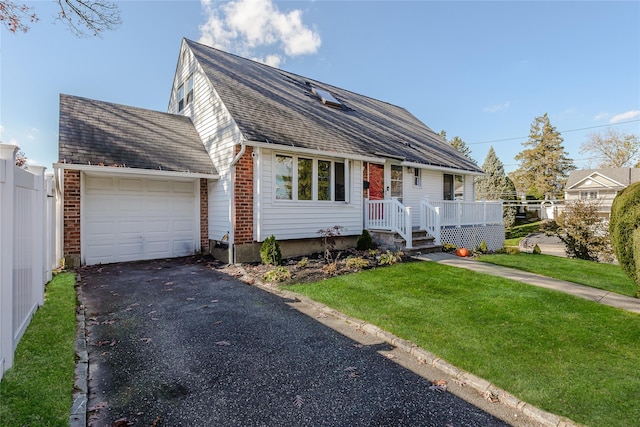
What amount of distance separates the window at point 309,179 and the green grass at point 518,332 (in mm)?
3430

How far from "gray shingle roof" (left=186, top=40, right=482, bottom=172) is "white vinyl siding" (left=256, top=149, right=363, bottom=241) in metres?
0.72

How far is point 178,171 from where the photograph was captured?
8.94 metres

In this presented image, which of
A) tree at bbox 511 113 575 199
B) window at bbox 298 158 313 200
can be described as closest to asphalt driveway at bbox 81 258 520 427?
window at bbox 298 158 313 200

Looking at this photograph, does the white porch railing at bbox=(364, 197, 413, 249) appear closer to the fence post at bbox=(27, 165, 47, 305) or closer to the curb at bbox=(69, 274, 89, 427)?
the curb at bbox=(69, 274, 89, 427)

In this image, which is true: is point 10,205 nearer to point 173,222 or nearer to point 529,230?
point 173,222

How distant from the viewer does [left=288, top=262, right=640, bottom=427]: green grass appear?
2.82m

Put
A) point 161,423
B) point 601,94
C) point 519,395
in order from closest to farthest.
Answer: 1. point 161,423
2. point 519,395
3. point 601,94

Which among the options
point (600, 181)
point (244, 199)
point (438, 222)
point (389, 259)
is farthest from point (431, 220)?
point (600, 181)

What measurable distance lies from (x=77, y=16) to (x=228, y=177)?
4742 mm

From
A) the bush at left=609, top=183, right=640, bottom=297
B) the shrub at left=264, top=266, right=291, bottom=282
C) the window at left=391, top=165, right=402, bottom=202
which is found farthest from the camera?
the window at left=391, top=165, right=402, bottom=202

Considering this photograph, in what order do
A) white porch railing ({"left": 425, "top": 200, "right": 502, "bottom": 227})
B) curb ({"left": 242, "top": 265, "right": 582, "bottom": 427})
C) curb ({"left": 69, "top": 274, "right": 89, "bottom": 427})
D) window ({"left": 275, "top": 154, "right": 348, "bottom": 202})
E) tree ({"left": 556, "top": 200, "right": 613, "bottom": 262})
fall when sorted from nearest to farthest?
1. curb ({"left": 69, "top": 274, "right": 89, "bottom": 427})
2. curb ({"left": 242, "top": 265, "right": 582, "bottom": 427})
3. window ({"left": 275, "top": 154, "right": 348, "bottom": 202})
4. white porch railing ({"left": 425, "top": 200, "right": 502, "bottom": 227})
5. tree ({"left": 556, "top": 200, "right": 613, "bottom": 262})

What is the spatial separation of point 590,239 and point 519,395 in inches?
542

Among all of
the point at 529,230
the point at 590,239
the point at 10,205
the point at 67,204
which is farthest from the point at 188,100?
the point at 529,230

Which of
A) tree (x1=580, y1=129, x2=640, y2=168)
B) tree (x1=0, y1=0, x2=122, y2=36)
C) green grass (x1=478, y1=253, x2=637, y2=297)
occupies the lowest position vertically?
green grass (x1=478, y1=253, x2=637, y2=297)
